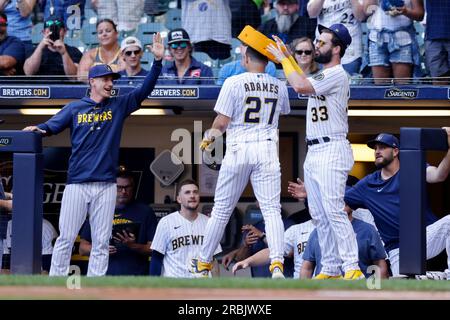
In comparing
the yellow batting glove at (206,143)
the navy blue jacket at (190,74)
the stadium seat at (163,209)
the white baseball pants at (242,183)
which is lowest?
the stadium seat at (163,209)

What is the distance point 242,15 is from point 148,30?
0.98 metres

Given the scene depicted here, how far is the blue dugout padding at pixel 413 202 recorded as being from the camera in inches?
289

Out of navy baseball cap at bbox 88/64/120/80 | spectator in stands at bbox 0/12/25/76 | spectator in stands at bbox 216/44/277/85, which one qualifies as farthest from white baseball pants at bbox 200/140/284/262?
spectator in stands at bbox 0/12/25/76

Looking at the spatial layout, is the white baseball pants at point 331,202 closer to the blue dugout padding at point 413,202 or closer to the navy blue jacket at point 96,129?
the blue dugout padding at point 413,202

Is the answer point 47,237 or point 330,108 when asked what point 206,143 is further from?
point 47,237

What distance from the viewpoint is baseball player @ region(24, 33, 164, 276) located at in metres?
8.68

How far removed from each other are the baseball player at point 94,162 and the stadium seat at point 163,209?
2.66 m

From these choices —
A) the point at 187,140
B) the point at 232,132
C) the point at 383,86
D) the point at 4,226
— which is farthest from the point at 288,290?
the point at 187,140

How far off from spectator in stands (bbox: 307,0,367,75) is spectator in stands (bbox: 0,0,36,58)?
2.85 m

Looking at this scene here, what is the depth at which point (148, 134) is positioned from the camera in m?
11.8

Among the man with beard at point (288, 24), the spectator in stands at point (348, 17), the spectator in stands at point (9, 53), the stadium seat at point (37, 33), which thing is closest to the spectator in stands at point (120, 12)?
the stadium seat at point (37, 33)

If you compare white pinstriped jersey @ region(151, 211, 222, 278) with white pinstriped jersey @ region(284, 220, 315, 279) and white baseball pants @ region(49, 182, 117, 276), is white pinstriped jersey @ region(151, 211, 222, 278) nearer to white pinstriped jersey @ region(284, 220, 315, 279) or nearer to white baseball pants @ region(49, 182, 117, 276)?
white pinstriped jersey @ region(284, 220, 315, 279)

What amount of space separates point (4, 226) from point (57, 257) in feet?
3.23
